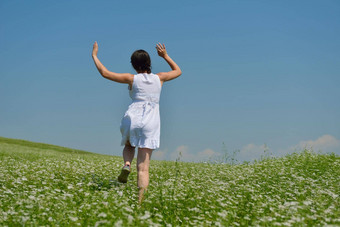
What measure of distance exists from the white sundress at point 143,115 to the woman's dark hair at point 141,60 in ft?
0.69

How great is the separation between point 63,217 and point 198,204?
2.71 meters

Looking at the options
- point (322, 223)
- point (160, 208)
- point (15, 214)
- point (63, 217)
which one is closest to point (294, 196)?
point (322, 223)

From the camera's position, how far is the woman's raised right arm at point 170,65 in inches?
312

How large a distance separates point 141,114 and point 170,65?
5.29 feet

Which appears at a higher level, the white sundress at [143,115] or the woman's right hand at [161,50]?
the woman's right hand at [161,50]

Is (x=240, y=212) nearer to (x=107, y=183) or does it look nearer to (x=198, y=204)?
(x=198, y=204)

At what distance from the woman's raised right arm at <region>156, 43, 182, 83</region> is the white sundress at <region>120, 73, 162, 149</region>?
274 millimetres

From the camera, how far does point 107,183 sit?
9.08 m

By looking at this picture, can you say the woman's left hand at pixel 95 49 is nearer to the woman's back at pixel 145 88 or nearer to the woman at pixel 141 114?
the woman at pixel 141 114

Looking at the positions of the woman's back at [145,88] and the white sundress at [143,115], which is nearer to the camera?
the white sundress at [143,115]

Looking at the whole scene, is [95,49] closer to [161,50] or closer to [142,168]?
[161,50]

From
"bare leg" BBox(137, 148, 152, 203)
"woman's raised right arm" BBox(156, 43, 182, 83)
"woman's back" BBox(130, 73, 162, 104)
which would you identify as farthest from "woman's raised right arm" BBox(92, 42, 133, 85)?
"bare leg" BBox(137, 148, 152, 203)

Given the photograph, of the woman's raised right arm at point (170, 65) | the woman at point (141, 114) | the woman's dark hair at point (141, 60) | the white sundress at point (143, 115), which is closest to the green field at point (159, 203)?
the woman at point (141, 114)

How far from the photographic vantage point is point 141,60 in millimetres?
7707
